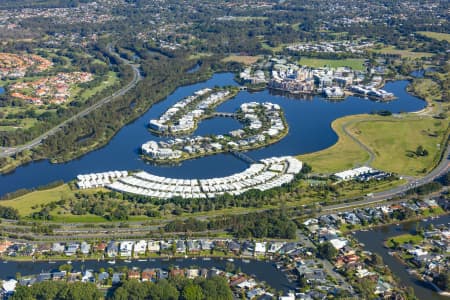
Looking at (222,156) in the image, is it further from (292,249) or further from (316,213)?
(292,249)

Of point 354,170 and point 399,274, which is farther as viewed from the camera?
point 354,170

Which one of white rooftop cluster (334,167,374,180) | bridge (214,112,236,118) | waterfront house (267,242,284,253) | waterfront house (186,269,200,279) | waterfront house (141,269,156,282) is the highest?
white rooftop cluster (334,167,374,180)

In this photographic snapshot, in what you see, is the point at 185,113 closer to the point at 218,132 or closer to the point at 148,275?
the point at 218,132

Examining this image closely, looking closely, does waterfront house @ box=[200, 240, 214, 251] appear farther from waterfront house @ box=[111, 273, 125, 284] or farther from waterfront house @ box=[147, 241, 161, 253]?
waterfront house @ box=[111, 273, 125, 284]

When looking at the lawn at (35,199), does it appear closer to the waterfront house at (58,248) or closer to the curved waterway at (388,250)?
the waterfront house at (58,248)

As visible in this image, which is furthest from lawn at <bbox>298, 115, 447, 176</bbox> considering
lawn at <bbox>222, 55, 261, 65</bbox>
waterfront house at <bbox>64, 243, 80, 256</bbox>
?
lawn at <bbox>222, 55, 261, 65</bbox>

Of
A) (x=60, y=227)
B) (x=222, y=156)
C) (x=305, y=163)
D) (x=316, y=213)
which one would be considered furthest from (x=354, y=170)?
(x=60, y=227)

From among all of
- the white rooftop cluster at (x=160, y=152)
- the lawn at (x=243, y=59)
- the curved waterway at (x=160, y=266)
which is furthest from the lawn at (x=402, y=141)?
the lawn at (x=243, y=59)
